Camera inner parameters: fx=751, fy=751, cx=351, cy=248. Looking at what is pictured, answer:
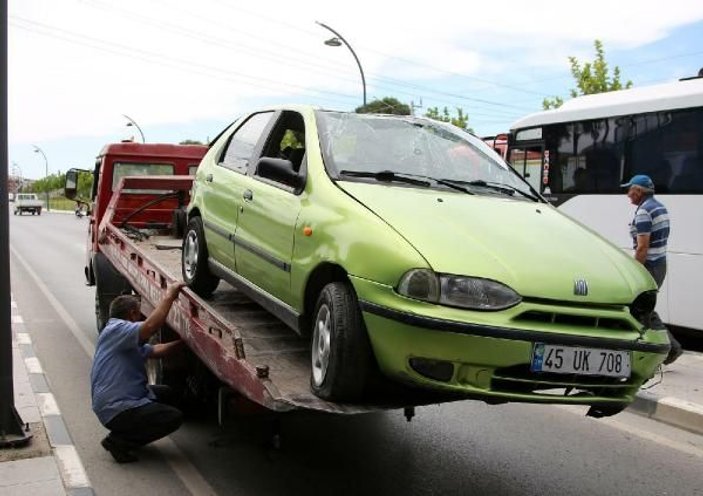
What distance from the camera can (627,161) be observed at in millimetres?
9836

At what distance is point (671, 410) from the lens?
582 cm

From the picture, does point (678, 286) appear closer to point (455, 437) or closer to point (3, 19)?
point (455, 437)

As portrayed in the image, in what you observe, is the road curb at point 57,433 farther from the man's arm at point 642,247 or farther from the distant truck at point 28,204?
the distant truck at point 28,204

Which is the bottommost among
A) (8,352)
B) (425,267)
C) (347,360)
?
(8,352)

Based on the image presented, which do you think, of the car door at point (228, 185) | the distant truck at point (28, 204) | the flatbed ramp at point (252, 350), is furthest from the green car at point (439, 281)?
the distant truck at point (28, 204)

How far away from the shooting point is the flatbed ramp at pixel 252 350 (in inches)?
137

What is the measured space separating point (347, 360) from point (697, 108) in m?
7.21

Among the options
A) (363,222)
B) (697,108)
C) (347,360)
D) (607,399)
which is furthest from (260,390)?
(697,108)

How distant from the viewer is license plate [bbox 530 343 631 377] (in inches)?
126

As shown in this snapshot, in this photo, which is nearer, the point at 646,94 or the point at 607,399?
the point at 607,399

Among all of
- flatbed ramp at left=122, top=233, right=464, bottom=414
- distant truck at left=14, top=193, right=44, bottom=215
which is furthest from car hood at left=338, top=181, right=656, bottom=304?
distant truck at left=14, top=193, right=44, bottom=215

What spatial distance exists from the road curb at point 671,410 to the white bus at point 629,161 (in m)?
3.10

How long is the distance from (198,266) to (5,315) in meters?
1.29

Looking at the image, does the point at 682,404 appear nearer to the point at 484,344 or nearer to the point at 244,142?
the point at 484,344
